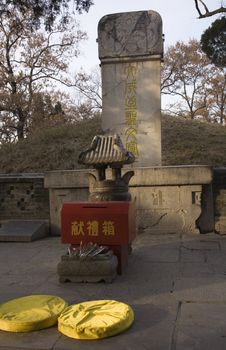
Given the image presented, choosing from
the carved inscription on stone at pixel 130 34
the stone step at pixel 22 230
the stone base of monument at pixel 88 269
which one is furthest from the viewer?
the carved inscription on stone at pixel 130 34

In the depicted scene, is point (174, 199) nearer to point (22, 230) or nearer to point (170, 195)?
point (170, 195)

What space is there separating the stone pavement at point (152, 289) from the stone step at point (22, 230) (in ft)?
0.62

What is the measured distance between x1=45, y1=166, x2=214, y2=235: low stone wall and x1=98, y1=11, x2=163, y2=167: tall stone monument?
94 cm

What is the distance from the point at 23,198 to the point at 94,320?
5.31 m

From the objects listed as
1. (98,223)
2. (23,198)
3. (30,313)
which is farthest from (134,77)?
(30,313)

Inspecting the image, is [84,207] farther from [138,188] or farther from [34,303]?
[138,188]

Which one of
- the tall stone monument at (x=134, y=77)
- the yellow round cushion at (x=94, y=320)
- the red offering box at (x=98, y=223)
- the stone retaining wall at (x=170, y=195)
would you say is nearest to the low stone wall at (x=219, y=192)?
the stone retaining wall at (x=170, y=195)

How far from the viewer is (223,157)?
13.5m

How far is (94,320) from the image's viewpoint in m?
3.07

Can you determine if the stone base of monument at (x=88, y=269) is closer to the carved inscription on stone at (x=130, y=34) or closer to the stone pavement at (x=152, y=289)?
the stone pavement at (x=152, y=289)

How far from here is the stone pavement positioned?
2908 millimetres

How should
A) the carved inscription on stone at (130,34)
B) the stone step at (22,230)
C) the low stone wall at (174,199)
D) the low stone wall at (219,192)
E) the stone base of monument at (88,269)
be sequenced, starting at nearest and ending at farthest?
the stone base of monument at (88,269) → the stone step at (22,230) → the low stone wall at (174,199) → the low stone wall at (219,192) → the carved inscription on stone at (130,34)

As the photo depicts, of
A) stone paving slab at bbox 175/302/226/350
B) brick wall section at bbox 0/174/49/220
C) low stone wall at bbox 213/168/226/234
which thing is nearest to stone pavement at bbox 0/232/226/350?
stone paving slab at bbox 175/302/226/350

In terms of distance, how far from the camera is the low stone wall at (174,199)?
23.4ft
